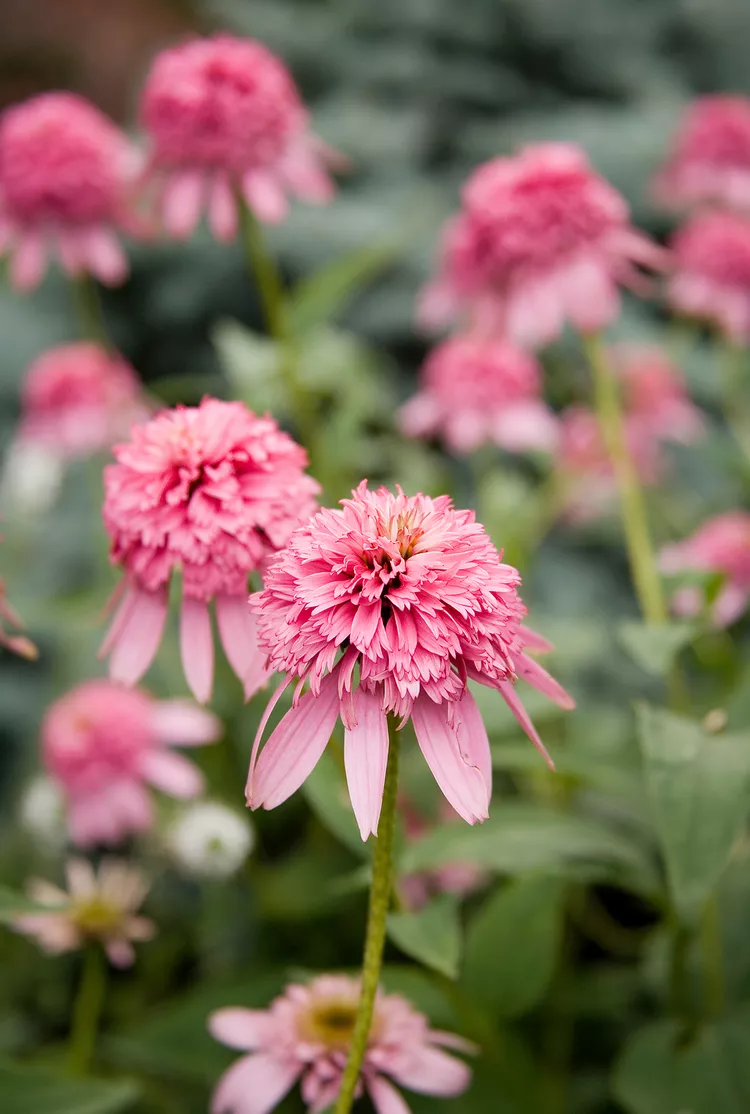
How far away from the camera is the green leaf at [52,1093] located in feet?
2.10

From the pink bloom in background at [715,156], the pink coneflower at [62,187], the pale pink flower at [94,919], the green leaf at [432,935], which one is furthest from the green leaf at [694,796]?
the pink bloom in background at [715,156]

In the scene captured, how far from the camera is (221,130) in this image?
953mm

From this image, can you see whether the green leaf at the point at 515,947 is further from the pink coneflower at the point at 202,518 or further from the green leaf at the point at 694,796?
the pink coneflower at the point at 202,518

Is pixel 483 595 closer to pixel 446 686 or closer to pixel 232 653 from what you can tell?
pixel 446 686

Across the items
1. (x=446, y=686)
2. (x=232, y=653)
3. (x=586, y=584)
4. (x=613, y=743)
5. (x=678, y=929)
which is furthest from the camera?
(x=586, y=584)

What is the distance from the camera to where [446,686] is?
0.45m

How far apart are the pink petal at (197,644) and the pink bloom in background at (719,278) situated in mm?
955

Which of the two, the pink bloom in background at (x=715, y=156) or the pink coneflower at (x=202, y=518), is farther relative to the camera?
the pink bloom in background at (x=715, y=156)

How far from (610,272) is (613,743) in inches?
18.8

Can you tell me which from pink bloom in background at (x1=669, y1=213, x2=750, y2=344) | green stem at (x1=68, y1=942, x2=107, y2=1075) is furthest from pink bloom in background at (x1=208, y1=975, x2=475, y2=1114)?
pink bloom in background at (x1=669, y1=213, x2=750, y2=344)

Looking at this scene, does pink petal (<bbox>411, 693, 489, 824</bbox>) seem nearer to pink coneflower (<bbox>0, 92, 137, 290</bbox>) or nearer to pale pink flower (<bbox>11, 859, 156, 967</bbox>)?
pale pink flower (<bbox>11, 859, 156, 967</bbox>)

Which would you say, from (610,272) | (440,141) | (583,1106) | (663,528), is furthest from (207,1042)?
(440,141)

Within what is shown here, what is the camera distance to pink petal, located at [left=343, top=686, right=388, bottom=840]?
435 mm

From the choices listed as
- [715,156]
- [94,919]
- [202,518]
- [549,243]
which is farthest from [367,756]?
[715,156]
